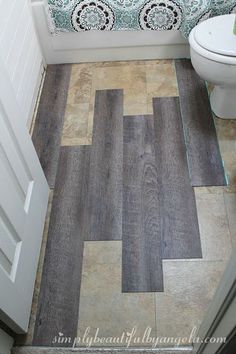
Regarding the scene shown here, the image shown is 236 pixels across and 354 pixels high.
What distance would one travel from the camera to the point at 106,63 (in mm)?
2244

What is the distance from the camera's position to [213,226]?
4.73 ft

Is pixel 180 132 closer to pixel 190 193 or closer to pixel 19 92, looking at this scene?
pixel 190 193

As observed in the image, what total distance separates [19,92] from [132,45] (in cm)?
86

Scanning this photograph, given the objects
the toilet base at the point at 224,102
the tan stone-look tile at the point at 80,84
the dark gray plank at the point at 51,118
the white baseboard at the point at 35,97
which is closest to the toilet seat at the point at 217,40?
the toilet base at the point at 224,102

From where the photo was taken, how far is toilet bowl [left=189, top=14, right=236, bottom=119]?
4.94ft

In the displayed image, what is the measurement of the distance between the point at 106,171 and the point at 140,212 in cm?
31

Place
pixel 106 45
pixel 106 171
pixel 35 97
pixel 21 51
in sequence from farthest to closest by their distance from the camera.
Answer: pixel 106 45 < pixel 35 97 < pixel 21 51 < pixel 106 171

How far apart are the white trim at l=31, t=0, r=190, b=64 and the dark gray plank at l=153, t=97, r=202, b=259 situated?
43cm

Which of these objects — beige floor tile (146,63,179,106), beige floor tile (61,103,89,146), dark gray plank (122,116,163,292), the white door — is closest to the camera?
the white door

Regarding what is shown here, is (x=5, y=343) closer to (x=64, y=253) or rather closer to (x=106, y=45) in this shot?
(x=64, y=253)

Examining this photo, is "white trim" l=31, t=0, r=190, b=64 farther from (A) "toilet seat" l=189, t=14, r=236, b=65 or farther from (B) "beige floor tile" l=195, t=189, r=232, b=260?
(B) "beige floor tile" l=195, t=189, r=232, b=260

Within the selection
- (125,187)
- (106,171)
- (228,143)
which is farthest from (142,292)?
(228,143)

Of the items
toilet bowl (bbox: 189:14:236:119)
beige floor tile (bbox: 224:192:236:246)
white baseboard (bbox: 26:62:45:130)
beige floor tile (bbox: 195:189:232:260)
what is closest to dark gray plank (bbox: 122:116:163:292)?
beige floor tile (bbox: 195:189:232:260)

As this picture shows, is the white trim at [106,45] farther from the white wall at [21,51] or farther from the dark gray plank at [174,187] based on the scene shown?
the dark gray plank at [174,187]
